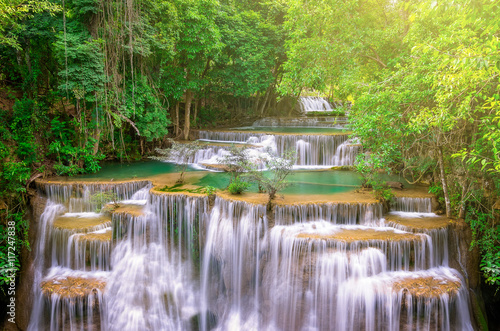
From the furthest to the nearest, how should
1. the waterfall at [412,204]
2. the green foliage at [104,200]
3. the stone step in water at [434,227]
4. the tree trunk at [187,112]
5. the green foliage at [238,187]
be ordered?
the tree trunk at [187,112], the green foliage at [104,200], the green foliage at [238,187], the waterfall at [412,204], the stone step in water at [434,227]

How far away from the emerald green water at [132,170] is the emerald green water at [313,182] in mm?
2395

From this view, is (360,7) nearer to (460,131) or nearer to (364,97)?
(364,97)

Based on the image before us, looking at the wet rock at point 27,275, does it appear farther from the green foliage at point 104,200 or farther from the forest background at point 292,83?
the green foliage at point 104,200

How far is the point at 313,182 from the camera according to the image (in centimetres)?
1123

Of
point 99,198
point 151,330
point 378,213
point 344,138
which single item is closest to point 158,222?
point 99,198

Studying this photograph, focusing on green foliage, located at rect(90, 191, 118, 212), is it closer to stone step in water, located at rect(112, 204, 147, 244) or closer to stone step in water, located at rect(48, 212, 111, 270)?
stone step in water, located at rect(48, 212, 111, 270)

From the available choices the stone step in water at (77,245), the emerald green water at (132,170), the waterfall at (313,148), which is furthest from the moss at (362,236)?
the emerald green water at (132,170)

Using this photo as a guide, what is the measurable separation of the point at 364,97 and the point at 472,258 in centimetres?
451

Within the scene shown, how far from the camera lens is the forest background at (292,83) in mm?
7109

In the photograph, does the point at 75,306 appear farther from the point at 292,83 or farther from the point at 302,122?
the point at 302,122

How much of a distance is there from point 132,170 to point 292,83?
7263mm

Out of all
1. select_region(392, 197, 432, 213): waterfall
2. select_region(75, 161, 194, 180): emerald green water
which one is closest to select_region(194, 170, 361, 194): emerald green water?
select_region(392, 197, 432, 213): waterfall

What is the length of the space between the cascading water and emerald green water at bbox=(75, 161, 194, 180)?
2.42m

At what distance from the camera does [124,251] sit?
8648 millimetres
